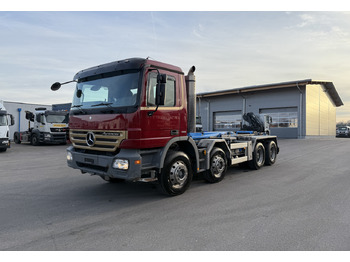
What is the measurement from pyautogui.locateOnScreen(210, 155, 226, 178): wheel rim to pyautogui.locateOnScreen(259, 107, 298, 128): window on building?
1011 inches

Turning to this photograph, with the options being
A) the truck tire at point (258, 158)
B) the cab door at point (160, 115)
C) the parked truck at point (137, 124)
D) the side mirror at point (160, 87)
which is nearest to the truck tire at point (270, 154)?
the truck tire at point (258, 158)

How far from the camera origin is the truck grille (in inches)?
181

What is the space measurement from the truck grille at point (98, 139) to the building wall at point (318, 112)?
28.3 meters

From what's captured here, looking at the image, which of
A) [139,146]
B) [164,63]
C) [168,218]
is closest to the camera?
[168,218]

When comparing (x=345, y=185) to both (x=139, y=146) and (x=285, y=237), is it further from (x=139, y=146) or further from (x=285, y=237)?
(x=139, y=146)

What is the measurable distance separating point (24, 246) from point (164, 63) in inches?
153

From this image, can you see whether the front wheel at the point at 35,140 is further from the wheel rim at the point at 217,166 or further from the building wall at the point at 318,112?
the building wall at the point at 318,112

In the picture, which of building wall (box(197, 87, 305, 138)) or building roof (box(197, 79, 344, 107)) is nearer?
building roof (box(197, 79, 344, 107))

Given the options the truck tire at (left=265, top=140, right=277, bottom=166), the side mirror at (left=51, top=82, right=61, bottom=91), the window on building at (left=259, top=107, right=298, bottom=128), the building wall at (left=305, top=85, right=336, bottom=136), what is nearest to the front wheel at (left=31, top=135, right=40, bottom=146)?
the side mirror at (left=51, top=82, right=61, bottom=91)

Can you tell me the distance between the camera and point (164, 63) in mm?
5227

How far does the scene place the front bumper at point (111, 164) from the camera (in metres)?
4.45

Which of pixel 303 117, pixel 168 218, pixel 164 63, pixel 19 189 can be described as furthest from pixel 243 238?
pixel 303 117

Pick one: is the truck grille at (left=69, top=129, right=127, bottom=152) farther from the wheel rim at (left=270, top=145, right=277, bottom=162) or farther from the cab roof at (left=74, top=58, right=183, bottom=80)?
the wheel rim at (left=270, top=145, right=277, bottom=162)

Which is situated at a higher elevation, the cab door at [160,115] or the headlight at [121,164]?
the cab door at [160,115]
